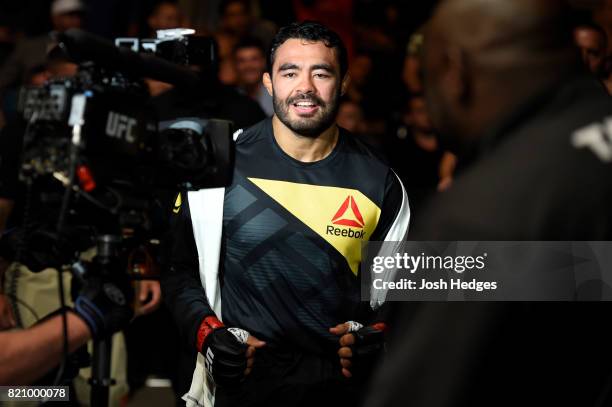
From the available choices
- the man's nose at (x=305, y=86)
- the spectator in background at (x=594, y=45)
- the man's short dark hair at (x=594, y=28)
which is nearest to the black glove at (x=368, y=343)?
the man's nose at (x=305, y=86)

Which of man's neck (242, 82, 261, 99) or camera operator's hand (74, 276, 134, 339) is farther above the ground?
man's neck (242, 82, 261, 99)

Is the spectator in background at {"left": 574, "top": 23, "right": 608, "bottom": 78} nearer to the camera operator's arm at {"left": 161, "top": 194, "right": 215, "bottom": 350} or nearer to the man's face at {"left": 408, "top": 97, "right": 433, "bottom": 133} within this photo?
the man's face at {"left": 408, "top": 97, "right": 433, "bottom": 133}

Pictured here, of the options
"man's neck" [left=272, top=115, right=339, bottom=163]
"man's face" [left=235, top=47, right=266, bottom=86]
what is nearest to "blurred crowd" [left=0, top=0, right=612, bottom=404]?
"man's face" [left=235, top=47, right=266, bottom=86]

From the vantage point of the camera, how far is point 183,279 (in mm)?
3375

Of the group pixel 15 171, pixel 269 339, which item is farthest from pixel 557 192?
pixel 15 171

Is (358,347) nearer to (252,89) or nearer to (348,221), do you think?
(348,221)

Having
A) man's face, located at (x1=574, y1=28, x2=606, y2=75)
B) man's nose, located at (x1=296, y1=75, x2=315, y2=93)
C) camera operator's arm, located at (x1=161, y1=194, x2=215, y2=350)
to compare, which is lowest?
camera operator's arm, located at (x1=161, y1=194, x2=215, y2=350)

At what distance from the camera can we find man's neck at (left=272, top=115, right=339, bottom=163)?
3.43 m

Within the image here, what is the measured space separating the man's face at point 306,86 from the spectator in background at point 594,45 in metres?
1.76

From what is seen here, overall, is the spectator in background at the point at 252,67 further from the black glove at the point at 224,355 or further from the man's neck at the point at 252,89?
the black glove at the point at 224,355

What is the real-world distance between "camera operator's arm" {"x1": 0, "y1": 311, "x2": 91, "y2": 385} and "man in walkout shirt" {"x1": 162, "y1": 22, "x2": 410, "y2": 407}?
67 centimetres

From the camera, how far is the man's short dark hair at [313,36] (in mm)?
3492

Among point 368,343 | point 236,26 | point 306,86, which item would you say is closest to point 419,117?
point 236,26

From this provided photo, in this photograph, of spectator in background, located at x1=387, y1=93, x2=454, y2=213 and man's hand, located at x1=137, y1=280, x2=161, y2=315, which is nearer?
man's hand, located at x1=137, y1=280, x2=161, y2=315
